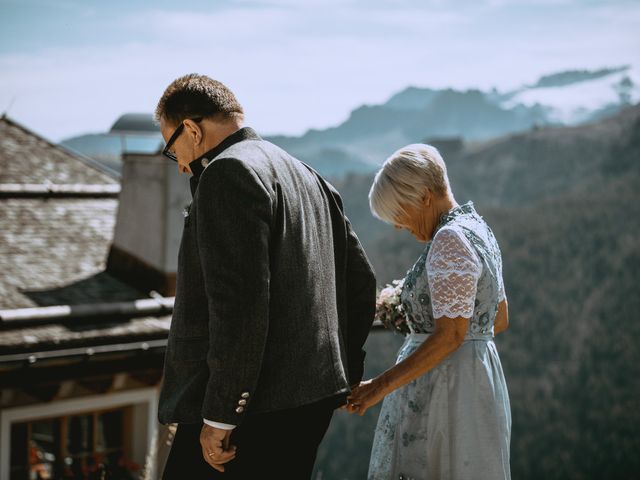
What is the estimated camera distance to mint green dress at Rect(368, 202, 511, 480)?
2.59 metres

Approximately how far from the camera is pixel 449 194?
2.78m

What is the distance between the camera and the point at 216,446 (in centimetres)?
211

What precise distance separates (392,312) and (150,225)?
5.37 m

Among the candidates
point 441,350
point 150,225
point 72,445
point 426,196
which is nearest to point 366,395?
point 441,350

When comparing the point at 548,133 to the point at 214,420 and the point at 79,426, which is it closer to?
the point at 79,426

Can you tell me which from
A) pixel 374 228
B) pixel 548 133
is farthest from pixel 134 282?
pixel 548 133

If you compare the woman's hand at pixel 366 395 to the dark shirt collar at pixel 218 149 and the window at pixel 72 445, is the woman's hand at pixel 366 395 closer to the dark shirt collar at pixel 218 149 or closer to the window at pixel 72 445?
the dark shirt collar at pixel 218 149

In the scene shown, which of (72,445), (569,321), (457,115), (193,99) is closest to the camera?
(193,99)

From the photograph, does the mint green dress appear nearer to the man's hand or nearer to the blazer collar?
the blazer collar

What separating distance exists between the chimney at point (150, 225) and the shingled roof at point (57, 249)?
0.19 meters

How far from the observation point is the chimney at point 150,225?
778 centimetres

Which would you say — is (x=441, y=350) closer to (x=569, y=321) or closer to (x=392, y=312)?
(x=392, y=312)

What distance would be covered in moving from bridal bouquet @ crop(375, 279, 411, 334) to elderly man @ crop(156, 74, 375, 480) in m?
0.50

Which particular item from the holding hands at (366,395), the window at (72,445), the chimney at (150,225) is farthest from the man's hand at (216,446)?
the chimney at (150,225)
